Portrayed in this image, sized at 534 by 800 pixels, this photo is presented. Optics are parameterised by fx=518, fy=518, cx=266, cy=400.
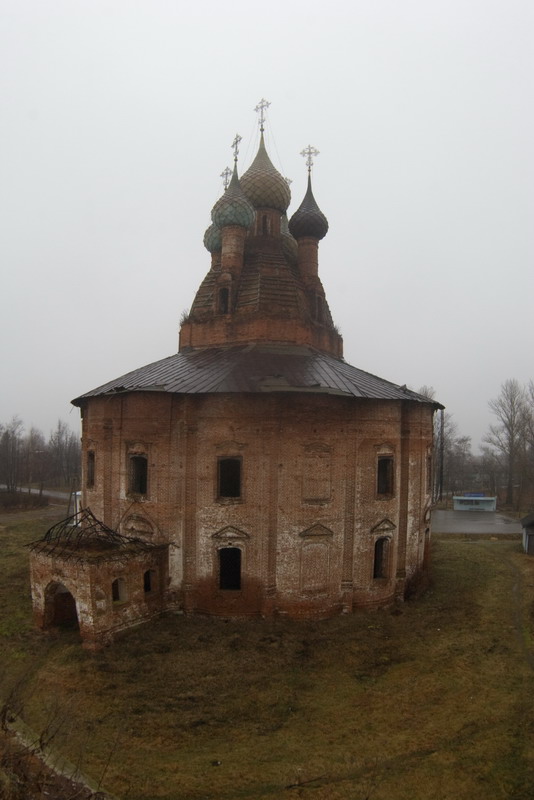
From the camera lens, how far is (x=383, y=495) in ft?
57.4

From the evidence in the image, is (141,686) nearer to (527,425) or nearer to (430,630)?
(430,630)

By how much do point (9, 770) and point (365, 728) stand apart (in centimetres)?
658

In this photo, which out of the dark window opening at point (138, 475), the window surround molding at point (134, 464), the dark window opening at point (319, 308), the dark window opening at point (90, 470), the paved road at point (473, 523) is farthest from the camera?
the paved road at point (473, 523)

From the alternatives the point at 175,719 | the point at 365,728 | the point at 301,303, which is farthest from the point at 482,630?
the point at 301,303

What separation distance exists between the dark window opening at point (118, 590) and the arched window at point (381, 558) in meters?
8.19

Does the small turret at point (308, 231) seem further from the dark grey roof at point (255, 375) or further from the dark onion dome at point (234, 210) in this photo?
the dark grey roof at point (255, 375)

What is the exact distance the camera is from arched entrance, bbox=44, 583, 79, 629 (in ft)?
48.6

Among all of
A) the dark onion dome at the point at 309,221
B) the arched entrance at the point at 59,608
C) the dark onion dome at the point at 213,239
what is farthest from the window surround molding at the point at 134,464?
the dark onion dome at the point at 309,221

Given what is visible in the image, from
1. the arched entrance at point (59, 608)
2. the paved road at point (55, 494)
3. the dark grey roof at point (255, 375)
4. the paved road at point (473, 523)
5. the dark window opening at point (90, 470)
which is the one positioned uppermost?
the dark grey roof at point (255, 375)

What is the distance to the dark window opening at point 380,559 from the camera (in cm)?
1755

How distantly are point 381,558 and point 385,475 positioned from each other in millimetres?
2809

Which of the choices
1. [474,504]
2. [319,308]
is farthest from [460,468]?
[319,308]

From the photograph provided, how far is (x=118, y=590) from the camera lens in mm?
15172

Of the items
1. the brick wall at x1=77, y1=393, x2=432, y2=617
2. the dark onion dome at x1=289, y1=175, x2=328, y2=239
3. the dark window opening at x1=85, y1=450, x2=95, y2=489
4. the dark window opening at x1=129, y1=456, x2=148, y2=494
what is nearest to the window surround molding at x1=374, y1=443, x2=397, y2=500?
the brick wall at x1=77, y1=393, x2=432, y2=617
